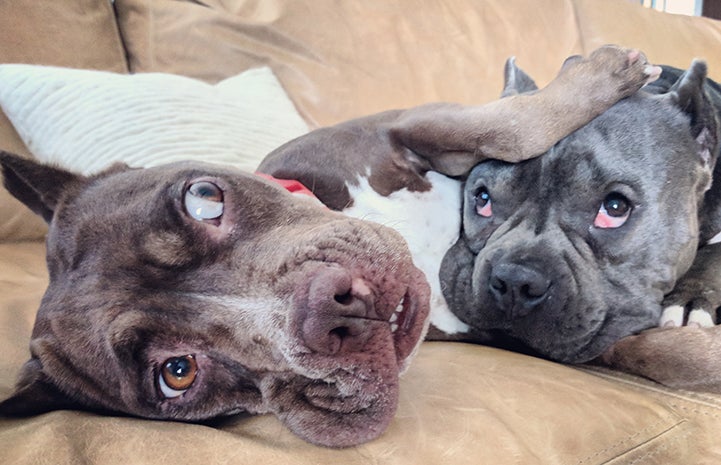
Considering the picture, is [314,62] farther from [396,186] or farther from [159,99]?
[396,186]

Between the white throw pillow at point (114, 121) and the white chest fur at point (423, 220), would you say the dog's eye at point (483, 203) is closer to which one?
the white chest fur at point (423, 220)

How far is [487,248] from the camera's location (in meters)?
2.17

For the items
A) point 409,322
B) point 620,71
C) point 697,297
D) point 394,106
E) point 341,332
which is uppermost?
point 620,71

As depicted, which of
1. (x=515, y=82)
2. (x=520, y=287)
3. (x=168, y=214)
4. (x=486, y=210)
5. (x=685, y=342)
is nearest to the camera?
(x=168, y=214)

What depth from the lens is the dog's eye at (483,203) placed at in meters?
2.30

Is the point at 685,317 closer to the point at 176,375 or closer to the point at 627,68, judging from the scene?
the point at 627,68

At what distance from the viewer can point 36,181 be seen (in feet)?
6.56

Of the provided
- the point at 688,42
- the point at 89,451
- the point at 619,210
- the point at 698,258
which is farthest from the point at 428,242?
the point at 688,42

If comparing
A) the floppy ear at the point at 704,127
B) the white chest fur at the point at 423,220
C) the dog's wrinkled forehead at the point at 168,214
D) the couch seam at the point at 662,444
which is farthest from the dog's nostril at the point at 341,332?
the floppy ear at the point at 704,127

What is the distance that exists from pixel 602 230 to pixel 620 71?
55 cm

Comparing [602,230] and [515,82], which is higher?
[515,82]

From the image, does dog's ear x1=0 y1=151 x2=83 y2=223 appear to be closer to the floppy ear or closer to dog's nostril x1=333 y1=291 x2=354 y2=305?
dog's nostril x1=333 y1=291 x2=354 y2=305

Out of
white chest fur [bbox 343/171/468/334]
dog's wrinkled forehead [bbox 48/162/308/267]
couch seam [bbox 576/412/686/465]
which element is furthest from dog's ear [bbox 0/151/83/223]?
couch seam [bbox 576/412/686/465]

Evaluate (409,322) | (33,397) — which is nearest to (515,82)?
(409,322)
